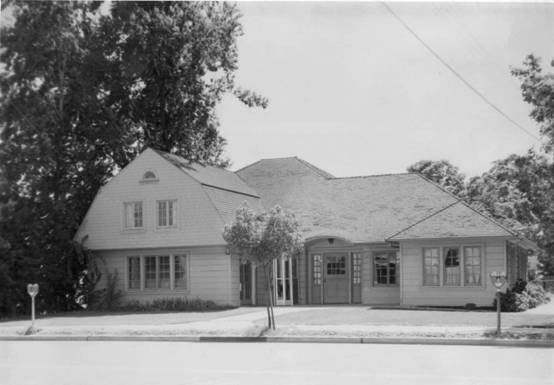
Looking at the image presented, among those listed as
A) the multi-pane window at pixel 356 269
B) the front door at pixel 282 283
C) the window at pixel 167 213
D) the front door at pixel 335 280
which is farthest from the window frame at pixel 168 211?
the multi-pane window at pixel 356 269

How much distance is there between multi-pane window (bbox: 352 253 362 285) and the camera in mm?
31859

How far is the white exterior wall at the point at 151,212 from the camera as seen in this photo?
30.5 metres

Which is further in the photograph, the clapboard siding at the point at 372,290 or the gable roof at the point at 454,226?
the clapboard siding at the point at 372,290

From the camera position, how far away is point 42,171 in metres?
33.0

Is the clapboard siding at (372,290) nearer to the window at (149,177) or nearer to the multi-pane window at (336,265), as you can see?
the multi-pane window at (336,265)

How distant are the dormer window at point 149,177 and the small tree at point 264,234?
1183 centimetres

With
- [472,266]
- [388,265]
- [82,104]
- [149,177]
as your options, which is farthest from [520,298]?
[82,104]

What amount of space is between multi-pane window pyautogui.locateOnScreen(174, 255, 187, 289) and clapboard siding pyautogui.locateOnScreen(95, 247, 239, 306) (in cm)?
22

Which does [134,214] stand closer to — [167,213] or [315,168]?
[167,213]

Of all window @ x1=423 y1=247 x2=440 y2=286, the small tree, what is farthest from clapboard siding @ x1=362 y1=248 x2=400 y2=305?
the small tree

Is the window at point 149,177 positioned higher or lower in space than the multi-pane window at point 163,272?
higher

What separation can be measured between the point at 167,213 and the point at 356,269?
814 centimetres

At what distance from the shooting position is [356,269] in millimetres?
32062

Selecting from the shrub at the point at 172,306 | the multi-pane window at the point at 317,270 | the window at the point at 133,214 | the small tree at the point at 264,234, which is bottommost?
the shrub at the point at 172,306
